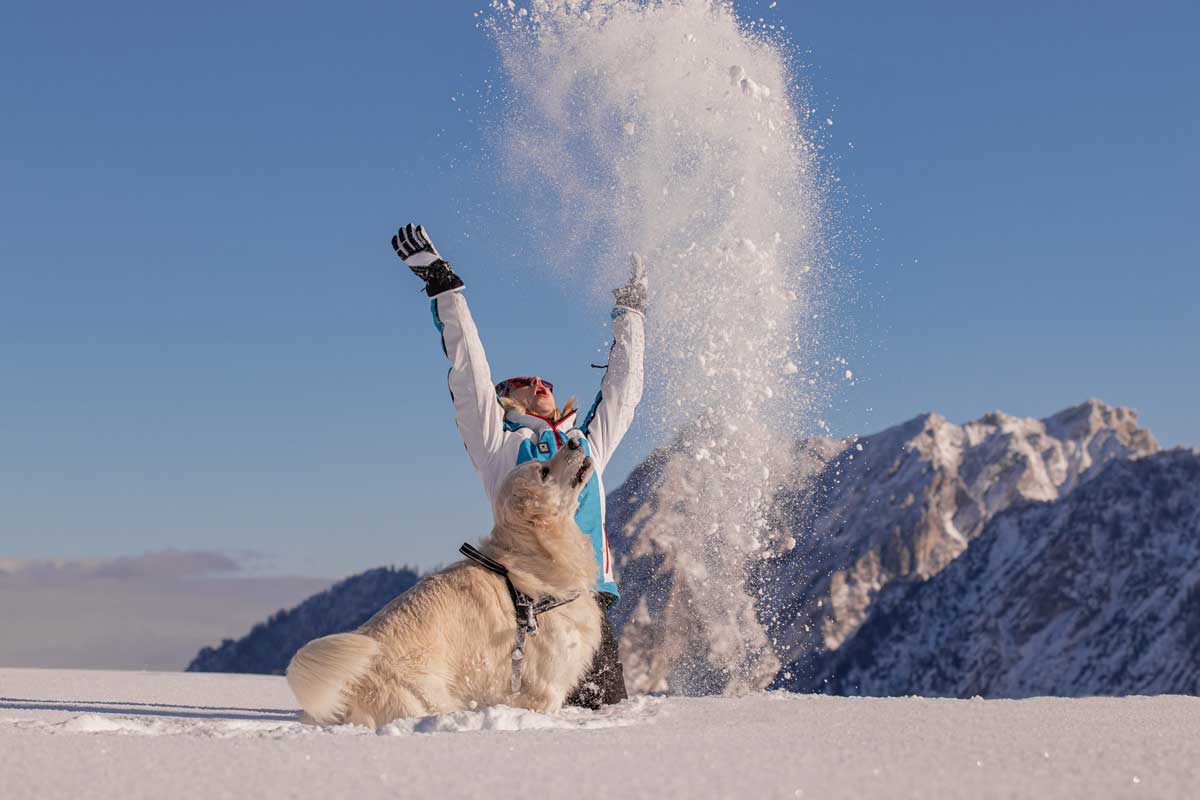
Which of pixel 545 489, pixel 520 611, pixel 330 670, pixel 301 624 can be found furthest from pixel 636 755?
pixel 301 624

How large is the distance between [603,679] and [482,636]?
3.88ft

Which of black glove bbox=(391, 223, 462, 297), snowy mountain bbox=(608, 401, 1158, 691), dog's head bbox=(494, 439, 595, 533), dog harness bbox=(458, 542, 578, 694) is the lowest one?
dog harness bbox=(458, 542, 578, 694)

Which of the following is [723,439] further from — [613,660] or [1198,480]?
[1198,480]

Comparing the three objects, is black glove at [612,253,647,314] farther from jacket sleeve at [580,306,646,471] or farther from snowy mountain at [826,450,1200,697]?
snowy mountain at [826,450,1200,697]

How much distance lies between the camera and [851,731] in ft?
15.8

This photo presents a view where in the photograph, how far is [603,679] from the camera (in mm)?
6262

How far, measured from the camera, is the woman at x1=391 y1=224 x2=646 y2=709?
627 cm

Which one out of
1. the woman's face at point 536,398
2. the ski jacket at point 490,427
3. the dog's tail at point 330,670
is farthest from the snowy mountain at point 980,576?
the dog's tail at point 330,670

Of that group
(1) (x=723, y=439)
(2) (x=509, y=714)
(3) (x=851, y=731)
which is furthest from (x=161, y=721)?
(1) (x=723, y=439)

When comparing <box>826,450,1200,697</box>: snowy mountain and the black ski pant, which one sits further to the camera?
<box>826,450,1200,697</box>: snowy mountain

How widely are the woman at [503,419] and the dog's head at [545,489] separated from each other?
1.82ft

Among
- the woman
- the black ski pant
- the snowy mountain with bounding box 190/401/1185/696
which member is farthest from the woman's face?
the snowy mountain with bounding box 190/401/1185/696

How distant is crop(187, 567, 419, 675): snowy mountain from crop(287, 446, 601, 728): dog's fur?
119799mm

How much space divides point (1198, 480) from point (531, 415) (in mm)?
155849
